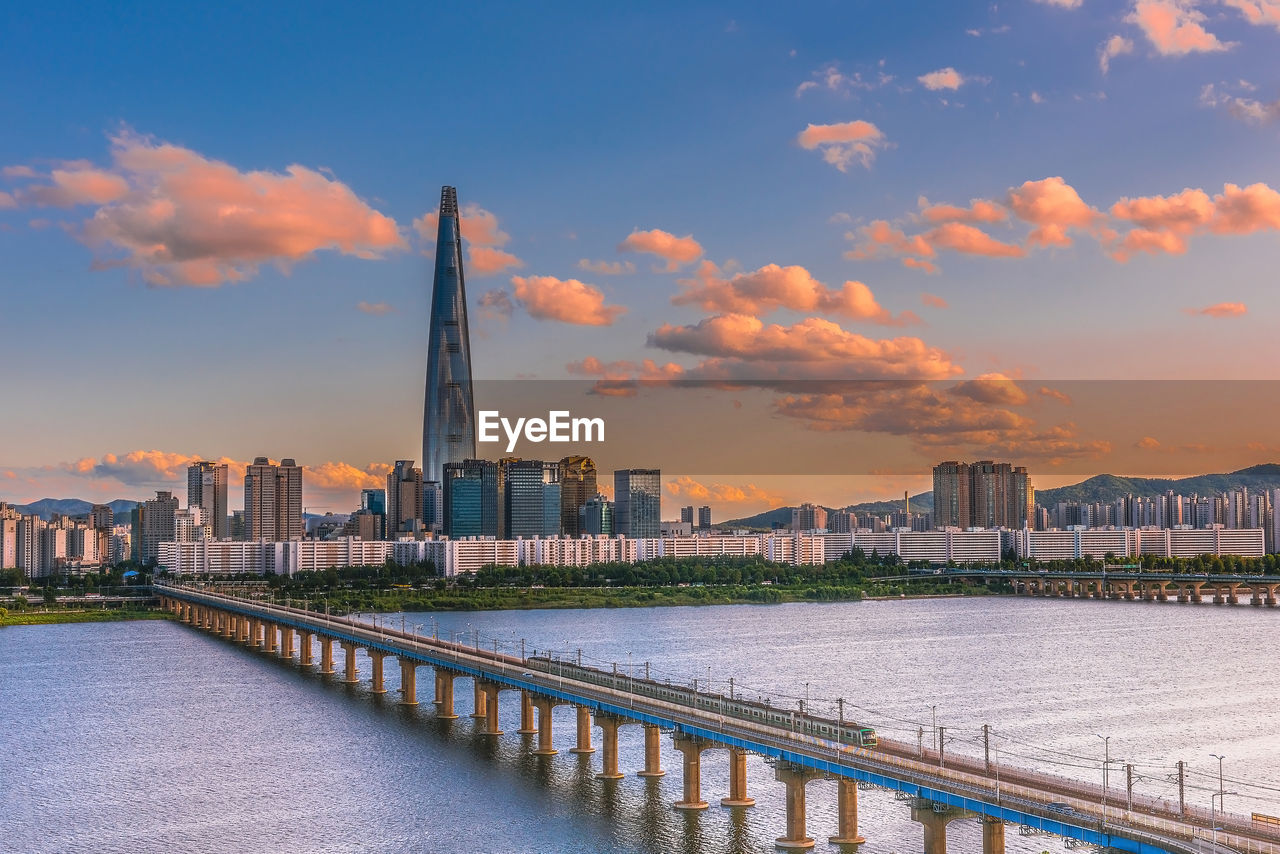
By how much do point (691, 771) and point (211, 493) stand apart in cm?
16992

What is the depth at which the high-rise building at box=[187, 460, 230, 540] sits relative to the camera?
18225 centimetres

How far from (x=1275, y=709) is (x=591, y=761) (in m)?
23.4

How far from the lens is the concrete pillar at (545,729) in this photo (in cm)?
3384

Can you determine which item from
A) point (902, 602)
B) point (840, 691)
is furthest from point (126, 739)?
point (902, 602)

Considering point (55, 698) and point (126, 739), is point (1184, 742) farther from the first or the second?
point (55, 698)

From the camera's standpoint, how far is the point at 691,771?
27219 mm

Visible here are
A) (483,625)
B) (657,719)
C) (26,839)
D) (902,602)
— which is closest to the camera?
(26,839)

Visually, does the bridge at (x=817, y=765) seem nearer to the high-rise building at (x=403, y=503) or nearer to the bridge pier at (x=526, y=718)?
the bridge pier at (x=526, y=718)

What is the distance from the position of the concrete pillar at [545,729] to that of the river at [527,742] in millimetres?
563

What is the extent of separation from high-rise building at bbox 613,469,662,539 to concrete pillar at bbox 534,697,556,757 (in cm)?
13825

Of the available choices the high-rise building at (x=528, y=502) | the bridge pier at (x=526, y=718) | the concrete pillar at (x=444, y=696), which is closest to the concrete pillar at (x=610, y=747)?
the bridge pier at (x=526, y=718)

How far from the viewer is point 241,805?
29.2 metres

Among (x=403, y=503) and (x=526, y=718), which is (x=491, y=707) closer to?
(x=526, y=718)

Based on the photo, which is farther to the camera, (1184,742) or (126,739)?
(126,739)
